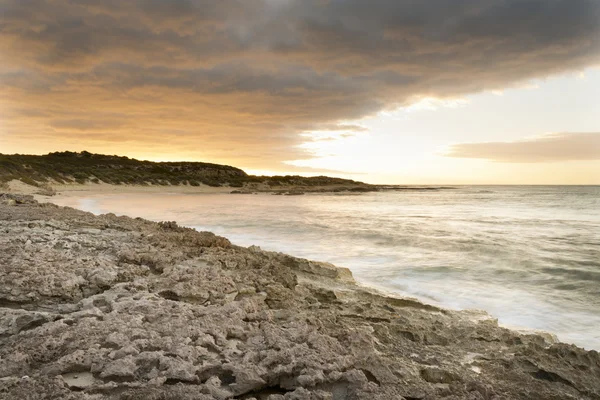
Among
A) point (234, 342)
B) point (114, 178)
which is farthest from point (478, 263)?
point (114, 178)

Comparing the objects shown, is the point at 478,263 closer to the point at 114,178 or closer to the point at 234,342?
the point at 234,342

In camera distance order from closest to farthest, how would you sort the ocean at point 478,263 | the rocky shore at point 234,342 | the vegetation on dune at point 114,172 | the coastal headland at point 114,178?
the rocky shore at point 234,342 < the ocean at point 478,263 < the coastal headland at point 114,178 < the vegetation on dune at point 114,172

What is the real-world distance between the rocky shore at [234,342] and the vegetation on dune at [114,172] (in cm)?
2852

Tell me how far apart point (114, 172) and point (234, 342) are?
6647 cm

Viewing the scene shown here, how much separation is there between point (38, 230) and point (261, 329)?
4.80m

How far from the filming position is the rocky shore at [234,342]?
238 cm

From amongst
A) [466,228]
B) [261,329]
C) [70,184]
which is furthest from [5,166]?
[261,329]

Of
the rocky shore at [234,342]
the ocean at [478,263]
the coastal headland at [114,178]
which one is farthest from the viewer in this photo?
the coastal headland at [114,178]

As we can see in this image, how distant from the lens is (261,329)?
3.06 metres

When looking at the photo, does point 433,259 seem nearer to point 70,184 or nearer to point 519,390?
point 519,390

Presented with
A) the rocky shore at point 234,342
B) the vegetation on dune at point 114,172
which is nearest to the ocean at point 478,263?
the rocky shore at point 234,342

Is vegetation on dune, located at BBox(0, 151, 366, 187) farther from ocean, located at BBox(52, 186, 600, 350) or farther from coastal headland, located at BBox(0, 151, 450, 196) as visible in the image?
ocean, located at BBox(52, 186, 600, 350)

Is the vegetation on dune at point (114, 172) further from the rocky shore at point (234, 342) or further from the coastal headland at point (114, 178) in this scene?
the rocky shore at point (234, 342)

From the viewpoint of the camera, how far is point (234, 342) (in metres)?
2.88
